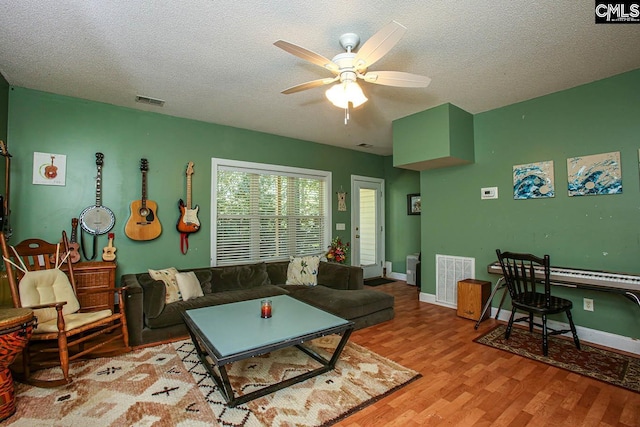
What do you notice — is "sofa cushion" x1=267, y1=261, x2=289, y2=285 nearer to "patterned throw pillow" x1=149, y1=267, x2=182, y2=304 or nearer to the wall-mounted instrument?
"patterned throw pillow" x1=149, y1=267, x2=182, y2=304

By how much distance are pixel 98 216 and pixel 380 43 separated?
3503mm

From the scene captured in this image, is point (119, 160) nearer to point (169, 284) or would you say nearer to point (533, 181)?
point (169, 284)

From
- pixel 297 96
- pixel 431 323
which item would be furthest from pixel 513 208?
pixel 297 96

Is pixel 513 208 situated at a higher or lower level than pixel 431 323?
higher

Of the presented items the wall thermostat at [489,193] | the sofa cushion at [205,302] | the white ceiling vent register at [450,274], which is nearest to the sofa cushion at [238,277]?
the sofa cushion at [205,302]

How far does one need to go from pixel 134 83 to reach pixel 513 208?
4503 mm

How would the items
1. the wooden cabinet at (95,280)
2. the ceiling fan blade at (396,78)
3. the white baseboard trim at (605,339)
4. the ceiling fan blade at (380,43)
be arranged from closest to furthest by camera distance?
the ceiling fan blade at (380,43) < the ceiling fan blade at (396,78) < the white baseboard trim at (605,339) < the wooden cabinet at (95,280)

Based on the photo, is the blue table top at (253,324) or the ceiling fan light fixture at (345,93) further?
the ceiling fan light fixture at (345,93)

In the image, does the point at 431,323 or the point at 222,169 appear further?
the point at 222,169

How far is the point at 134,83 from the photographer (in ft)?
9.93

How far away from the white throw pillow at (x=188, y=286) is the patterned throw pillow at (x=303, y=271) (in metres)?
1.25

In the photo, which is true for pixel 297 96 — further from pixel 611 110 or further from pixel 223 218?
pixel 611 110

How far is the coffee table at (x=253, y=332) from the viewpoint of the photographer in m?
1.91

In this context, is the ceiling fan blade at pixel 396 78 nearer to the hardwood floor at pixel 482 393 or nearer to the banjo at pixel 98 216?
the hardwood floor at pixel 482 393
